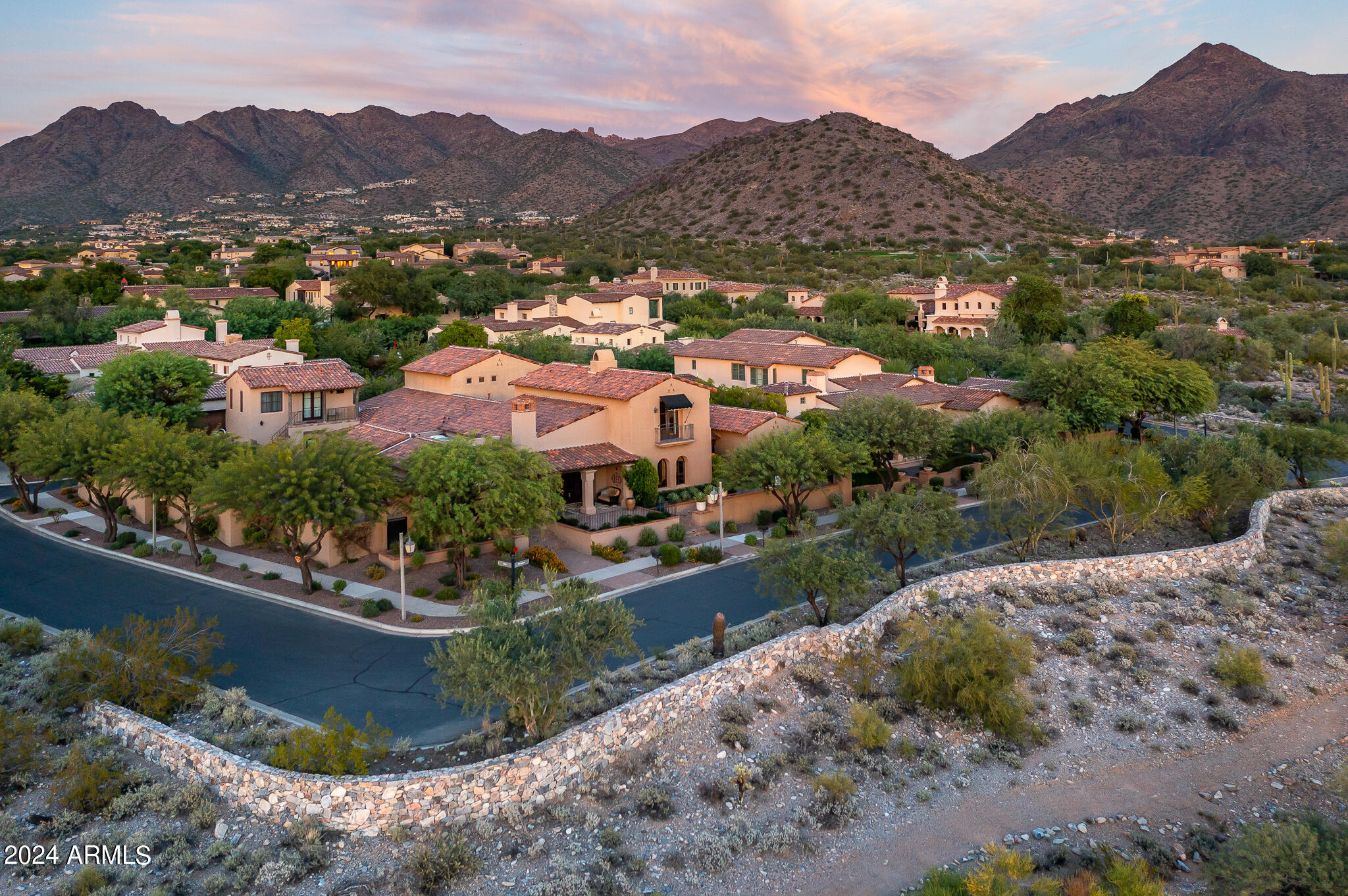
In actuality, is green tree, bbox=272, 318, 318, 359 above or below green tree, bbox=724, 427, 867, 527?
above

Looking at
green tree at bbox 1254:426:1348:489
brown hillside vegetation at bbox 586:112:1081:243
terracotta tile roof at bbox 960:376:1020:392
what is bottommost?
green tree at bbox 1254:426:1348:489

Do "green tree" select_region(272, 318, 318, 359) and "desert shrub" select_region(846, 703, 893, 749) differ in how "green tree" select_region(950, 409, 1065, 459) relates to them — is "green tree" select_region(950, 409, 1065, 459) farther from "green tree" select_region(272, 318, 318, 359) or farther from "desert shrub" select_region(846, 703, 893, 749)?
"green tree" select_region(272, 318, 318, 359)

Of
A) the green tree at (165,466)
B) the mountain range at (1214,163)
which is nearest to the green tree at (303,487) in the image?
the green tree at (165,466)

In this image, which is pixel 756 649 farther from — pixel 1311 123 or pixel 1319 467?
pixel 1311 123

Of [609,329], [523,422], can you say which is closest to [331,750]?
[523,422]

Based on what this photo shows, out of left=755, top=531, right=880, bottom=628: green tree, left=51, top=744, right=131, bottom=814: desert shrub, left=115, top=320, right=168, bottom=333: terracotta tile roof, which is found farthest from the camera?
left=115, top=320, right=168, bottom=333: terracotta tile roof

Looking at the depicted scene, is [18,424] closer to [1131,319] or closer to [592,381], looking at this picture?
[592,381]

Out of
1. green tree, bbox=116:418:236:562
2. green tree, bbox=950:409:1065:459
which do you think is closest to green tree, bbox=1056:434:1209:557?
green tree, bbox=950:409:1065:459
